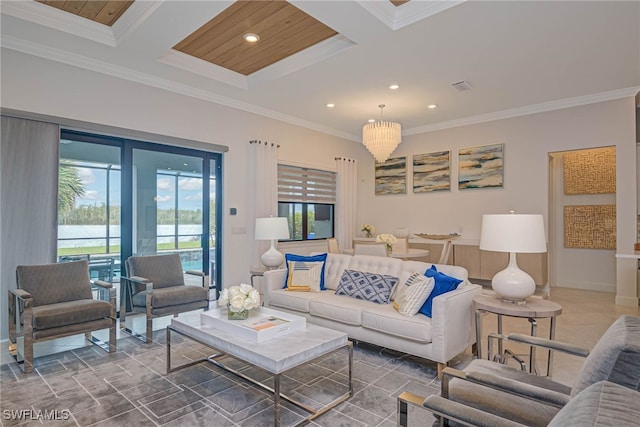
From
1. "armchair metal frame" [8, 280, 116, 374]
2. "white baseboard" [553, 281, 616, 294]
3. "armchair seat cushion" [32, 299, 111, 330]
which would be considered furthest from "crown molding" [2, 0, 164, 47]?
"white baseboard" [553, 281, 616, 294]

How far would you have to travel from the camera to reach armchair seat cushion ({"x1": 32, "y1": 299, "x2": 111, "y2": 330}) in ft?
9.98

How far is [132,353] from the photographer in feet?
11.2

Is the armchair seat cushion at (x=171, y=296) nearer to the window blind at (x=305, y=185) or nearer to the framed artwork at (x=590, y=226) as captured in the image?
the window blind at (x=305, y=185)

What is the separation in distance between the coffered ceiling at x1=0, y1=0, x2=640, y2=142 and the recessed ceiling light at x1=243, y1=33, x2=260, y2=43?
0.18 ft

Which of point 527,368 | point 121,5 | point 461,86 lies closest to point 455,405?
point 527,368

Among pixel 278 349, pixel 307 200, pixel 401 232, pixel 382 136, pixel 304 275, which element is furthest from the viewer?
Answer: pixel 307 200

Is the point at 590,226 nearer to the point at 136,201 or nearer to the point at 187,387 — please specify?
the point at 187,387

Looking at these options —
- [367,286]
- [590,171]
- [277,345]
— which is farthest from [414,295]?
[590,171]

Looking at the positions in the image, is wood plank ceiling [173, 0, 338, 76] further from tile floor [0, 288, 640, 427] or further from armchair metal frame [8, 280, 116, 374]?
tile floor [0, 288, 640, 427]

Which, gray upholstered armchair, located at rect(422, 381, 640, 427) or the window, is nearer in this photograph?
gray upholstered armchair, located at rect(422, 381, 640, 427)

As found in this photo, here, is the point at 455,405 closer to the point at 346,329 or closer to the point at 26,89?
the point at 346,329

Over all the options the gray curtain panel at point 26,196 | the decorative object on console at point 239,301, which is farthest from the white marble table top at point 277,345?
the gray curtain panel at point 26,196

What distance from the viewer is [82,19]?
138 inches

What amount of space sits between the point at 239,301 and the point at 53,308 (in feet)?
5.87
